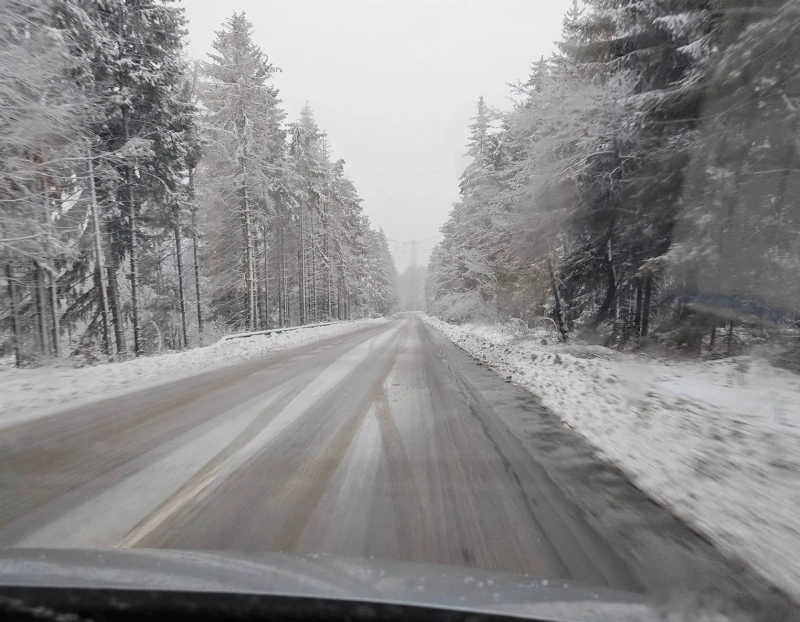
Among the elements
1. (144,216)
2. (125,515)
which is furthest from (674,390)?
(144,216)

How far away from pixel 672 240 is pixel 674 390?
3.86 meters

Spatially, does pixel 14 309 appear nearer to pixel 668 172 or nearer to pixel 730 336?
pixel 668 172

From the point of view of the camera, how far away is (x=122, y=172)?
1590 centimetres

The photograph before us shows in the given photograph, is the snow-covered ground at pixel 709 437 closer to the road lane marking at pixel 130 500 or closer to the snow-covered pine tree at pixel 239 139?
the road lane marking at pixel 130 500

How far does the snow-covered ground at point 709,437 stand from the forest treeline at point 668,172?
1582 mm

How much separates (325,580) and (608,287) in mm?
13767

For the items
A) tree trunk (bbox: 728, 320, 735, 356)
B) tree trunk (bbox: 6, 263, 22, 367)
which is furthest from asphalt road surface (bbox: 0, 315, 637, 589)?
tree trunk (bbox: 6, 263, 22, 367)

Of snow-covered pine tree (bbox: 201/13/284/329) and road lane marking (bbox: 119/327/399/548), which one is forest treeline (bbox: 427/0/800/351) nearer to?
road lane marking (bbox: 119/327/399/548)

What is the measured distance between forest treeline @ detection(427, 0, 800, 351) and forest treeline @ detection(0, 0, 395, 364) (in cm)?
1213

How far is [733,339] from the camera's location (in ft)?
33.5

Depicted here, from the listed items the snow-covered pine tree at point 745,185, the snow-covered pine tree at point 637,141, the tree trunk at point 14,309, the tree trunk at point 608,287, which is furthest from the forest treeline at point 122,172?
the tree trunk at point 608,287

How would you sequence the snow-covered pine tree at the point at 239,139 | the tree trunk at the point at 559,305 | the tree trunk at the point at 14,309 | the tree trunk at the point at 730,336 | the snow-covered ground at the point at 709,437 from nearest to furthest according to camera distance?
the snow-covered ground at the point at 709,437
the tree trunk at the point at 730,336
the tree trunk at the point at 14,309
the tree trunk at the point at 559,305
the snow-covered pine tree at the point at 239,139

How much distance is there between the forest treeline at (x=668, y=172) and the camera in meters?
7.35

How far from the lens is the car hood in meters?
1.83
